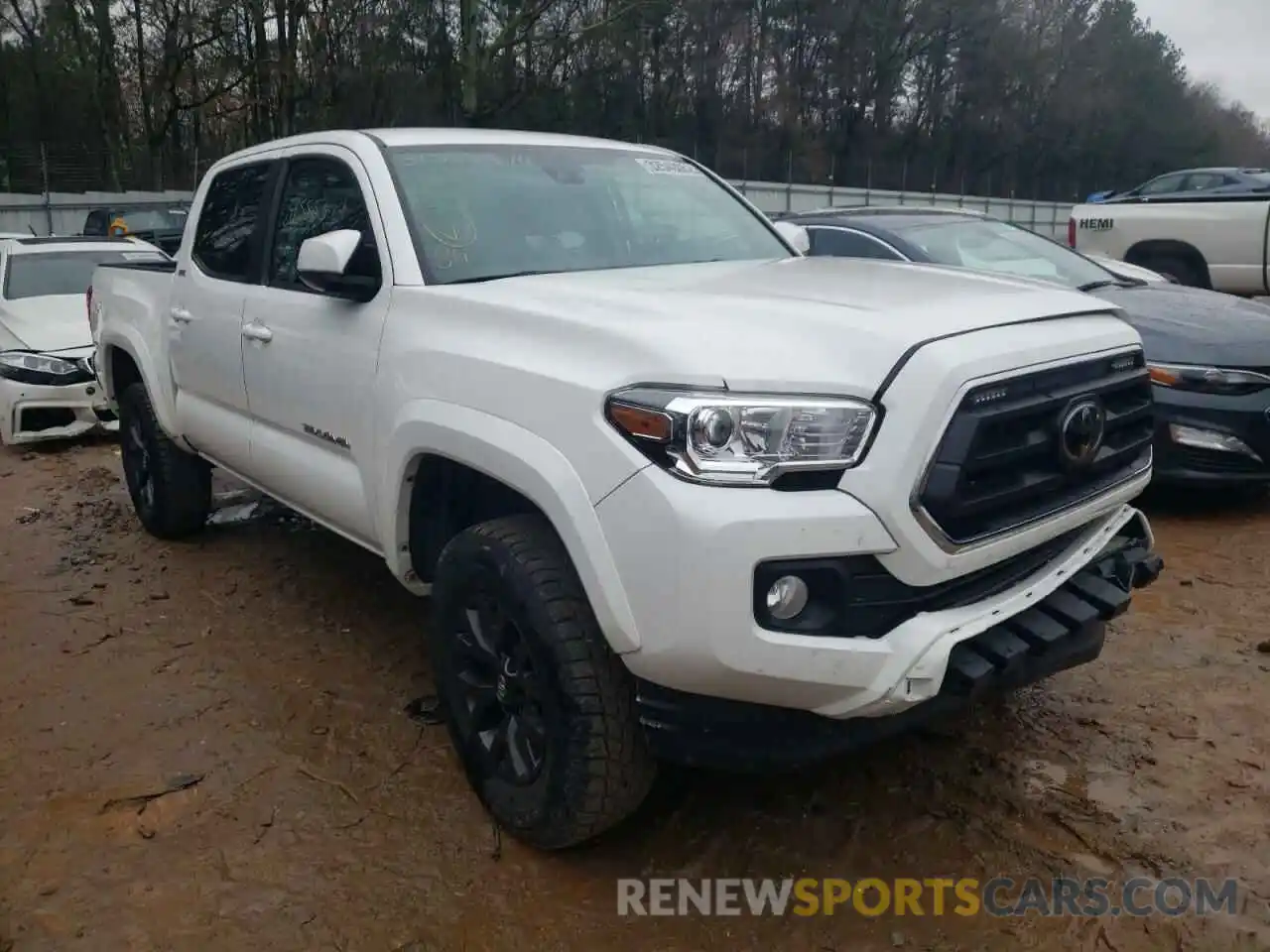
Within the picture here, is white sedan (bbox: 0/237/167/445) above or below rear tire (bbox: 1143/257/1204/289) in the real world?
below

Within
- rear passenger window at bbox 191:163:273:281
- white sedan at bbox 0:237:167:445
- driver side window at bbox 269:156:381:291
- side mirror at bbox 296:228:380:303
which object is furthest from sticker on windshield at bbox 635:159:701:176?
white sedan at bbox 0:237:167:445

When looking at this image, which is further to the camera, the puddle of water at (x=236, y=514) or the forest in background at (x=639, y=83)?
the forest in background at (x=639, y=83)

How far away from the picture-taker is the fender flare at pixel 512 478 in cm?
239

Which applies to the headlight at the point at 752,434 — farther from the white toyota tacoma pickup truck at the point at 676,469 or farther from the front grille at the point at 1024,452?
the front grille at the point at 1024,452

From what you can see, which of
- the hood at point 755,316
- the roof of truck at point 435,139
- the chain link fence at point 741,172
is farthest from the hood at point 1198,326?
the chain link fence at point 741,172

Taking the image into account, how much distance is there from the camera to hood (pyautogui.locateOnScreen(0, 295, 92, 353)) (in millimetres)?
8203

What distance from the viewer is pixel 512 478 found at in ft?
8.63

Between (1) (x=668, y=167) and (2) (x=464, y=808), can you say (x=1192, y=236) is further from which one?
(2) (x=464, y=808)

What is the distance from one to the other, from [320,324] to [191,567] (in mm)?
2267

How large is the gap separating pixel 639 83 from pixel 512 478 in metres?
38.5

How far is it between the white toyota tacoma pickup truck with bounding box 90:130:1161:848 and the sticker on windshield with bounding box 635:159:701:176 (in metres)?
0.43

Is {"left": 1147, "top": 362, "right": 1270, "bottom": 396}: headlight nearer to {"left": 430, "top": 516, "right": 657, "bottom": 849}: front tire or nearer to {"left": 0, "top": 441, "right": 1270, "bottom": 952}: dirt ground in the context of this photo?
{"left": 0, "top": 441, "right": 1270, "bottom": 952}: dirt ground

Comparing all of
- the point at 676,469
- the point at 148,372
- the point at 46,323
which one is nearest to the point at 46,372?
the point at 46,323

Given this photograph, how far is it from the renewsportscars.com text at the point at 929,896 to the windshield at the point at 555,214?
180 centimetres
